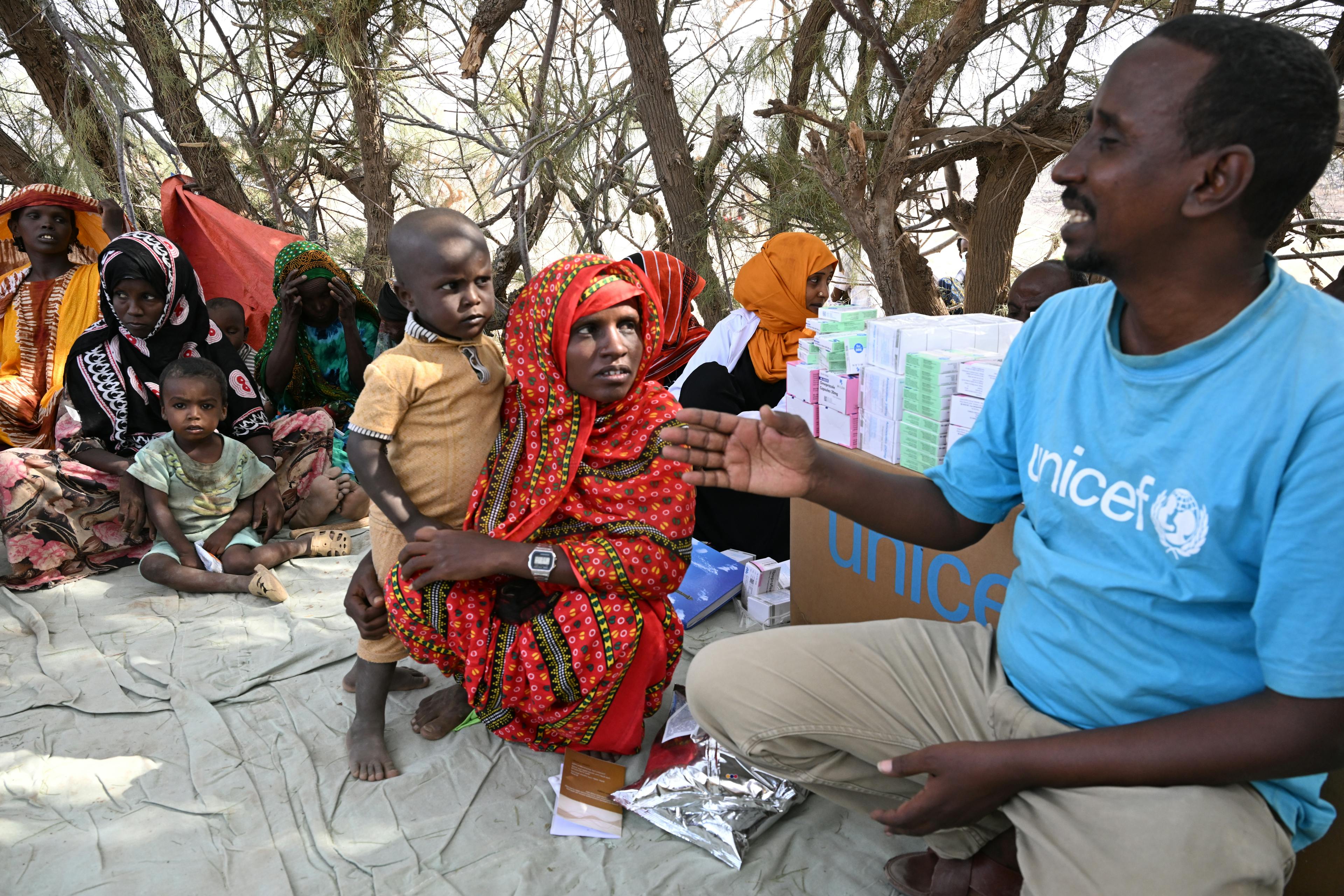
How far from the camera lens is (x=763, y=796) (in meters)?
2.02

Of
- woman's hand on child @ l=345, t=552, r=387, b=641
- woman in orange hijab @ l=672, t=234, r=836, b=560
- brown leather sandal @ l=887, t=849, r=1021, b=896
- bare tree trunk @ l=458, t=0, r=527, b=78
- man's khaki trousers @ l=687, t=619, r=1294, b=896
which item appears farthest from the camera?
bare tree trunk @ l=458, t=0, r=527, b=78

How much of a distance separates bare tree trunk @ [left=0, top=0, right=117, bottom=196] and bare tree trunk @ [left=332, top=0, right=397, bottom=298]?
4.64 feet

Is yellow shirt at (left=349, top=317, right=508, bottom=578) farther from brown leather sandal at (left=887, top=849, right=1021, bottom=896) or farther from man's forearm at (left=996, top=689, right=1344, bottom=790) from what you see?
man's forearm at (left=996, top=689, right=1344, bottom=790)

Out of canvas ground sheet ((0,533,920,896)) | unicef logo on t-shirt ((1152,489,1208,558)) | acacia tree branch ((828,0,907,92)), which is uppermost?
acacia tree branch ((828,0,907,92))

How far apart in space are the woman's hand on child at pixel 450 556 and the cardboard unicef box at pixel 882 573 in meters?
0.90

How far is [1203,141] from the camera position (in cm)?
117

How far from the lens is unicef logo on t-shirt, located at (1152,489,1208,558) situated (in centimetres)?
121

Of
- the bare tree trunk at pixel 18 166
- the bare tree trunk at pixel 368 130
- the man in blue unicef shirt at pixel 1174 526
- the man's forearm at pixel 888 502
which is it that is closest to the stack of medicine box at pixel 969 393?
the man's forearm at pixel 888 502

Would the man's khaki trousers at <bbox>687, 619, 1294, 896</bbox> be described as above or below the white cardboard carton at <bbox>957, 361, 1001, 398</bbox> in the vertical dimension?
below

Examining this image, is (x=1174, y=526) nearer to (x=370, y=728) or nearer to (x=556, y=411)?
(x=556, y=411)

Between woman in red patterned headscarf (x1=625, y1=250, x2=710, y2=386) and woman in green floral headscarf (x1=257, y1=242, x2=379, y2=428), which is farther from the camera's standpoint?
woman in green floral headscarf (x1=257, y1=242, x2=379, y2=428)

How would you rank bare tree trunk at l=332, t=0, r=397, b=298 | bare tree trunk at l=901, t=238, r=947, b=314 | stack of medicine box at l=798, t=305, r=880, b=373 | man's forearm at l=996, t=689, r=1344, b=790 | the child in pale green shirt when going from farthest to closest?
bare tree trunk at l=901, t=238, r=947, b=314
bare tree trunk at l=332, t=0, r=397, b=298
the child in pale green shirt
stack of medicine box at l=798, t=305, r=880, b=373
man's forearm at l=996, t=689, r=1344, b=790

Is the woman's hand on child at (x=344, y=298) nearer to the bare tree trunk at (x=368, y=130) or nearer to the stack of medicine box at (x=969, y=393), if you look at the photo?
the bare tree trunk at (x=368, y=130)

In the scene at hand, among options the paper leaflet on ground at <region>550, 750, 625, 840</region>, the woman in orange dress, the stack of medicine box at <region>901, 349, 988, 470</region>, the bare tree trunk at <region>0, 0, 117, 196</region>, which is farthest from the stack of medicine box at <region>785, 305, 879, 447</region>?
the bare tree trunk at <region>0, 0, 117, 196</region>
